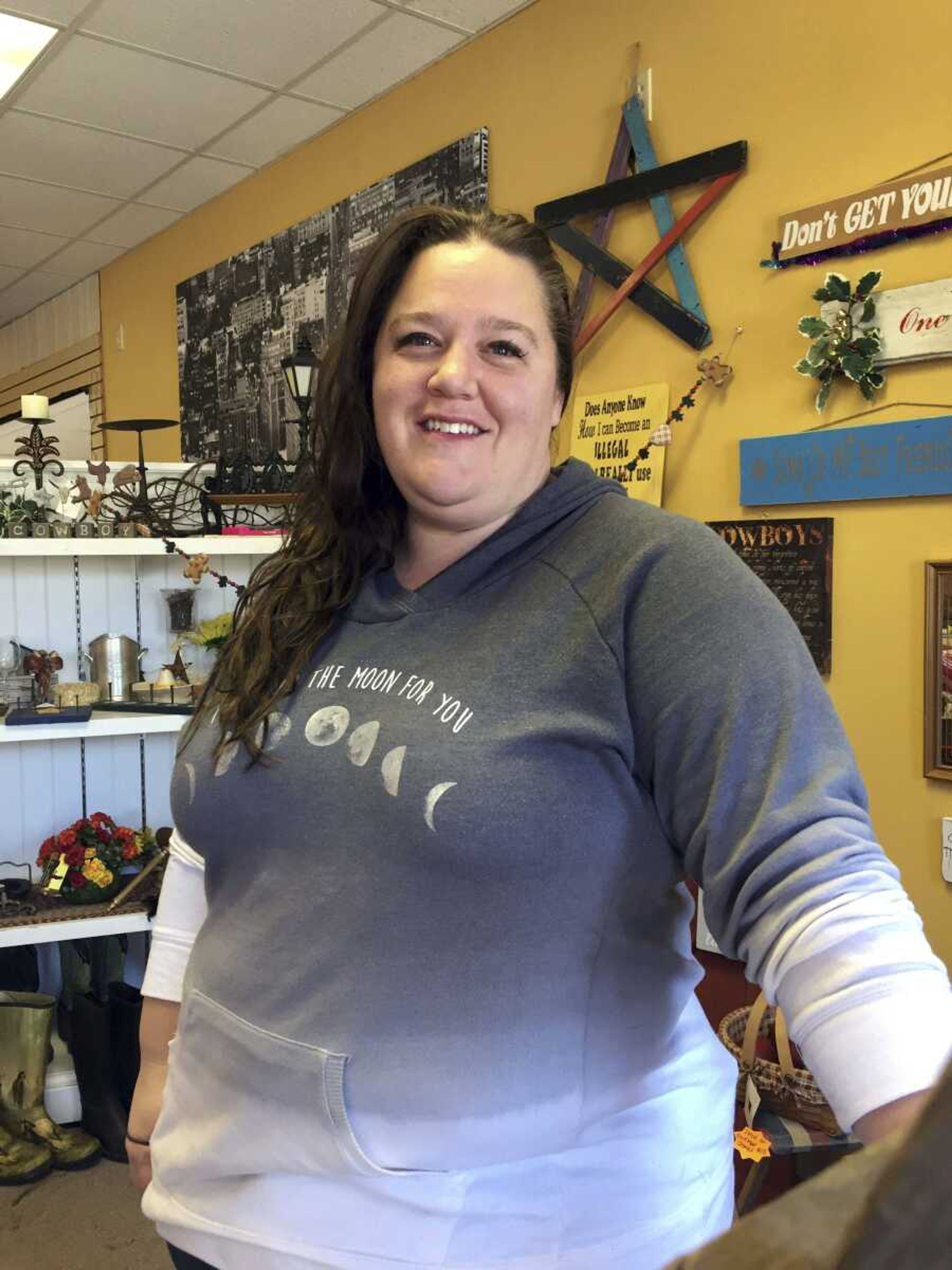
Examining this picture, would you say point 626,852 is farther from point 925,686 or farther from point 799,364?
point 799,364

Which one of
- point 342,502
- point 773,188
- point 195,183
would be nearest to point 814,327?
point 773,188

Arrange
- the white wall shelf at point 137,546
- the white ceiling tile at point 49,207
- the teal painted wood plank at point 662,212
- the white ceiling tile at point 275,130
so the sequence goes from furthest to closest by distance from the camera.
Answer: the white ceiling tile at point 49,207 → the white ceiling tile at point 275,130 → the white wall shelf at point 137,546 → the teal painted wood plank at point 662,212

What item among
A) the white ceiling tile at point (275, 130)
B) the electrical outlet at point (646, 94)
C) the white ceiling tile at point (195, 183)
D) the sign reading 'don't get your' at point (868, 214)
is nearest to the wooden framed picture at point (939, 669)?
the sign reading 'don't get your' at point (868, 214)

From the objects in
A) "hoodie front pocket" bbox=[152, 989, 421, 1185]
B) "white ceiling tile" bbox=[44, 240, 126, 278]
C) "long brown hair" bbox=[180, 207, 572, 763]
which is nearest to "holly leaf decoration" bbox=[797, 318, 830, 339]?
"long brown hair" bbox=[180, 207, 572, 763]

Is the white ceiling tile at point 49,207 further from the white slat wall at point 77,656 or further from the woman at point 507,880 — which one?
the woman at point 507,880

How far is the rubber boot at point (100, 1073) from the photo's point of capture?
7.89 ft

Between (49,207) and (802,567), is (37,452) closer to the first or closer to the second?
(802,567)

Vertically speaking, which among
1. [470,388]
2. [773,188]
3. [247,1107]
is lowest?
[247,1107]

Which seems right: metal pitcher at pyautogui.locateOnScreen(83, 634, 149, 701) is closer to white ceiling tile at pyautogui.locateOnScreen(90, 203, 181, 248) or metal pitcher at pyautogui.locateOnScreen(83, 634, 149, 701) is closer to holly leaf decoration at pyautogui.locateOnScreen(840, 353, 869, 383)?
holly leaf decoration at pyautogui.locateOnScreen(840, 353, 869, 383)

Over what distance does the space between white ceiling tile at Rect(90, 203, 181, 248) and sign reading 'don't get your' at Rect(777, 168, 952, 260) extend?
2.99m

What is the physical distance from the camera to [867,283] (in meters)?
1.82

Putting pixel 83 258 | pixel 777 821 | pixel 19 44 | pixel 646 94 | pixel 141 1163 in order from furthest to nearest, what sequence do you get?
pixel 83 258, pixel 19 44, pixel 646 94, pixel 141 1163, pixel 777 821

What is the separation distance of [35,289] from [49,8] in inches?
110

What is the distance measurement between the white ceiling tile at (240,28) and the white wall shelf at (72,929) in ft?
7.52
